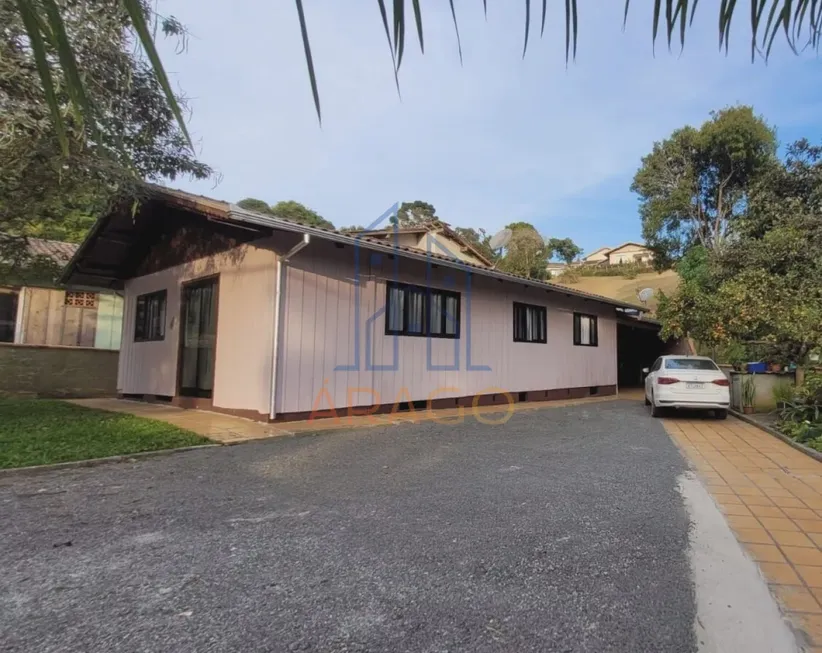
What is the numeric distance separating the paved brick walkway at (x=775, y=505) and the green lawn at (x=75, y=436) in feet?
19.0

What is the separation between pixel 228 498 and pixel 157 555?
118 cm

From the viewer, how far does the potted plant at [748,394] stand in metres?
10.8

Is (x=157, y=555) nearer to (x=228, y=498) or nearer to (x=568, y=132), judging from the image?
(x=228, y=498)

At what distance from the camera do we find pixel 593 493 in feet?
14.8

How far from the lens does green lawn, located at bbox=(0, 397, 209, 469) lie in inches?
213

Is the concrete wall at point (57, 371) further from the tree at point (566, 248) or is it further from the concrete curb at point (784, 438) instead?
the tree at point (566, 248)

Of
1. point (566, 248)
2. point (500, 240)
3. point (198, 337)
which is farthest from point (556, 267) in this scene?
point (198, 337)

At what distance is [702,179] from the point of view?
79.2 ft

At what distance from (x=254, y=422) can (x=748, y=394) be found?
33.0 ft

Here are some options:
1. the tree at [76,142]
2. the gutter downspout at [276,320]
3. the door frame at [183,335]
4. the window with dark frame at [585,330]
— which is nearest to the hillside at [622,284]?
the window with dark frame at [585,330]

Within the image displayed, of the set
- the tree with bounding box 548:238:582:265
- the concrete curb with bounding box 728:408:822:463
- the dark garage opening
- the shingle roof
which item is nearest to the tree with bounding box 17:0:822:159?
the concrete curb with bounding box 728:408:822:463

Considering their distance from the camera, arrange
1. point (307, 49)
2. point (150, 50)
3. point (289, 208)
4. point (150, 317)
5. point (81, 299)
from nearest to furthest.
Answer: point (150, 50) < point (307, 49) < point (150, 317) < point (81, 299) < point (289, 208)

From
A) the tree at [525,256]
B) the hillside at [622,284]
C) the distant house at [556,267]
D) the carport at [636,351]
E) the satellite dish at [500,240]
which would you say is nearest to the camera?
the satellite dish at [500,240]

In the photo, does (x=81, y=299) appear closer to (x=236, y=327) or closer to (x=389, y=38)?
(x=236, y=327)
